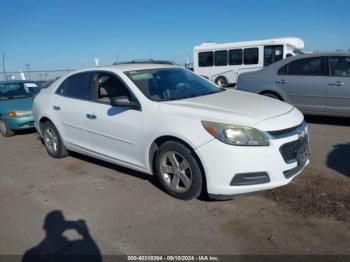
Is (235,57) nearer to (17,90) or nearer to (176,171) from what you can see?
(17,90)

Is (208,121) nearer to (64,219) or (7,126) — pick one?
(64,219)

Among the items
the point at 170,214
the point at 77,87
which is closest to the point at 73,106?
the point at 77,87

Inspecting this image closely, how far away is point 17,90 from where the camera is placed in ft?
30.5

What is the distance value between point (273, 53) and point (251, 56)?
1169 mm

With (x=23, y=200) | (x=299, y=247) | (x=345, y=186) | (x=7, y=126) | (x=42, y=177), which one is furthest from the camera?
(x=7, y=126)

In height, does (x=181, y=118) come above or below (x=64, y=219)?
above

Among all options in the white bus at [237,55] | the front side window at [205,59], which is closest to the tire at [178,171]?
the white bus at [237,55]

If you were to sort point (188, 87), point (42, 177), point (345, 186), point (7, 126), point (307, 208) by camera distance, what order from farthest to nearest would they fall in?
Result: point (7, 126) < point (42, 177) < point (188, 87) < point (345, 186) < point (307, 208)

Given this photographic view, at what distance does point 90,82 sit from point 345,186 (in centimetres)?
376

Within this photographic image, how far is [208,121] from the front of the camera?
373cm

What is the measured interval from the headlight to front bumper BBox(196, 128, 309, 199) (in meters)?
0.05

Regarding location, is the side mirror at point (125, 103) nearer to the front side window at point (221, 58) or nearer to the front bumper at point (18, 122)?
the front bumper at point (18, 122)

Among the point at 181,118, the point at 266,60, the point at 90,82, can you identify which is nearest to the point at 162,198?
the point at 181,118

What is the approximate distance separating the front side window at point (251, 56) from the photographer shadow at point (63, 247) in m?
15.4
